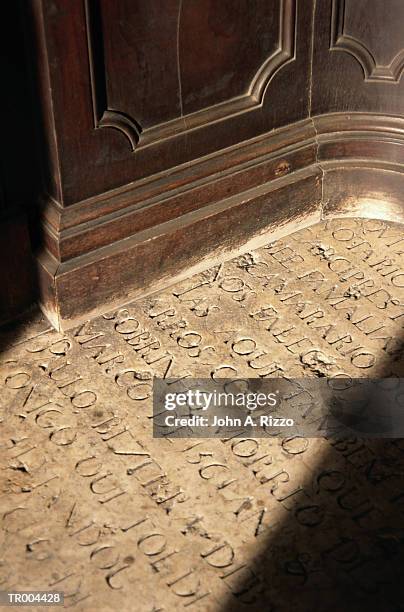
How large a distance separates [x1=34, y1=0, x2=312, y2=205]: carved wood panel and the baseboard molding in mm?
63

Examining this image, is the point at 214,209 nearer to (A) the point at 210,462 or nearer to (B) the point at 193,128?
(B) the point at 193,128

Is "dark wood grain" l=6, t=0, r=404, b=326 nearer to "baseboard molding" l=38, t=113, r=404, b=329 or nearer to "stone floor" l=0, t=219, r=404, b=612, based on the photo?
"baseboard molding" l=38, t=113, r=404, b=329

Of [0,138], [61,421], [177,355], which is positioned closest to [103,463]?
[61,421]

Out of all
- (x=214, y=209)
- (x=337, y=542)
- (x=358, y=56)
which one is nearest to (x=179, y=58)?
(x=214, y=209)

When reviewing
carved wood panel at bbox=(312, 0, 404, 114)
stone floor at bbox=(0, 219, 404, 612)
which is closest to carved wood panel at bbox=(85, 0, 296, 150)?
carved wood panel at bbox=(312, 0, 404, 114)

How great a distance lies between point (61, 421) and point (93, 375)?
0.19m

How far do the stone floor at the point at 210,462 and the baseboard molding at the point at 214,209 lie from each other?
8cm

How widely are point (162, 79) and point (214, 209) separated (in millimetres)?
476

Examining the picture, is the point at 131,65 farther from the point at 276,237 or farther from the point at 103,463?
the point at 103,463

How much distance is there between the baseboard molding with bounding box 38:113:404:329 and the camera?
3.28 meters

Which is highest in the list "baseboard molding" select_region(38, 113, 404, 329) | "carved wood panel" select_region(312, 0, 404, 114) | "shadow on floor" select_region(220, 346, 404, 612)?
"carved wood panel" select_region(312, 0, 404, 114)

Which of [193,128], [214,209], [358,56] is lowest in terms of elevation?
[214,209]

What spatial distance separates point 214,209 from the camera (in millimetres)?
3506

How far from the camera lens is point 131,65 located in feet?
10.3
